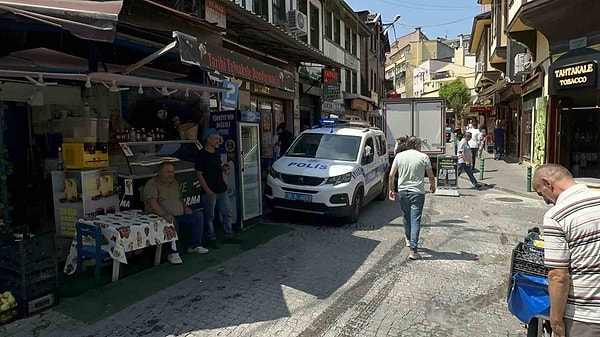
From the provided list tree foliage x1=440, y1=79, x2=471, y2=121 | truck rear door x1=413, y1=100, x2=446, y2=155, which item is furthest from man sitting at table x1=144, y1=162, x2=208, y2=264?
tree foliage x1=440, y1=79, x2=471, y2=121

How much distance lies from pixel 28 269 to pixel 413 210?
193 inches

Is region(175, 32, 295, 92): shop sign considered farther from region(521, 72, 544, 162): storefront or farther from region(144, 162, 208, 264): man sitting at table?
region(521, 72, 544, 162): storefront

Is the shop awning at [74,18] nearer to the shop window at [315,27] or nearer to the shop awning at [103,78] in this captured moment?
the shop awning at [103,78]

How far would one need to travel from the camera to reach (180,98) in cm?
841

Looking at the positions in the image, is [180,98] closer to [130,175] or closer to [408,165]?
[130,175]

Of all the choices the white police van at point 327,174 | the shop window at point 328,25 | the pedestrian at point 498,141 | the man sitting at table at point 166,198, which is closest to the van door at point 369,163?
the white police van at point 327,174

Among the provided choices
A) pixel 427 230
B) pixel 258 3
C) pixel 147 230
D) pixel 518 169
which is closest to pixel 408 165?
pixel 427 230

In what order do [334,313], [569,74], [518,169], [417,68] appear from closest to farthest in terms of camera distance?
[334,313], [569,74], [518,169], [417,68]


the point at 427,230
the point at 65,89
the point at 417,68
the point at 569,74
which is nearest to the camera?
the point at 65,89

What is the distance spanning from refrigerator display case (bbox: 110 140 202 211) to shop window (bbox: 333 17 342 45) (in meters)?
16.2

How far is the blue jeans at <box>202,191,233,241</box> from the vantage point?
21.6 feet

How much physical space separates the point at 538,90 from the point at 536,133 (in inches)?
67.8

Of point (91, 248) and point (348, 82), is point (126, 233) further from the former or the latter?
point (348, 82)

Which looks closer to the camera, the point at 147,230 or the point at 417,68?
the point at 147,230
